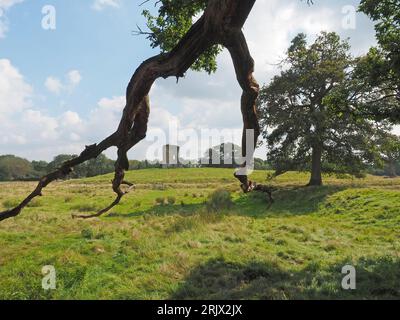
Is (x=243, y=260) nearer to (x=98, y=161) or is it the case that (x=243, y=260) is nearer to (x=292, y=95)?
(x=292, y=95)

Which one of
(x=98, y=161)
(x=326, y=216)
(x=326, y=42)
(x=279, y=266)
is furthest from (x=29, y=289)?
(x=98, y=161)

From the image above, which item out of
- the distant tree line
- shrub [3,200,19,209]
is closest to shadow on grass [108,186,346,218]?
shrub [3,200,19,209]

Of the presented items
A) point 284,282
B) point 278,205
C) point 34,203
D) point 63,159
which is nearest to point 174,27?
point 284,282

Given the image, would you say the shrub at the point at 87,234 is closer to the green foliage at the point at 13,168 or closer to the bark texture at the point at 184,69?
the bark texture at the point at 184,69

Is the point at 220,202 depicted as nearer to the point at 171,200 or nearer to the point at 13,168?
the point at 171,200

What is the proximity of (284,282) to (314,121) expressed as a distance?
80.8 ft

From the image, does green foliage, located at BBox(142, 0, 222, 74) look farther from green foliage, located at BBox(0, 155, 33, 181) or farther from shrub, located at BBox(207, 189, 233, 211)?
green foliage, located at BBox(0, 155, 33, 181)

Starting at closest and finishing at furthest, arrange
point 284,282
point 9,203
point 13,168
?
1. point 284,282
2. point 9,203
3. point 13,168

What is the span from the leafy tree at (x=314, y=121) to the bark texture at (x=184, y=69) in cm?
3015

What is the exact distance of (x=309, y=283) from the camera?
11.1m

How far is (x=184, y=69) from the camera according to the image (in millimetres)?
4438

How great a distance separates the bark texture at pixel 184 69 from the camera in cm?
409

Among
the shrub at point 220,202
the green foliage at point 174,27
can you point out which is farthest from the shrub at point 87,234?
the shrub at point 220,202

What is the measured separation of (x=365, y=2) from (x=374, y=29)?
1204 millimetres
